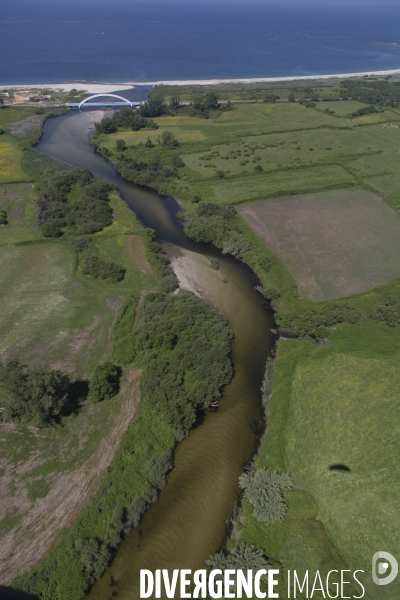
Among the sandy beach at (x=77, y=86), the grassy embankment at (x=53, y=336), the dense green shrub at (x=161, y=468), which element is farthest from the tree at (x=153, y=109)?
the dense green shrub at (x=161, y=468)

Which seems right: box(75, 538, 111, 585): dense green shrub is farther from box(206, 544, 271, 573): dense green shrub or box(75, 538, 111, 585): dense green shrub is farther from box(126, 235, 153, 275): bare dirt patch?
box(126, 235, 153, 275): bare dirt patch

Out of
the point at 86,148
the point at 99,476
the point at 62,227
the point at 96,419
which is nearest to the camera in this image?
the point at 99,476

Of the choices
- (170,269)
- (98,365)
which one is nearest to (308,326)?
(170,269)

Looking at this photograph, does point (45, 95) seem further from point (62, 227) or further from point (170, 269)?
point (170, 269)

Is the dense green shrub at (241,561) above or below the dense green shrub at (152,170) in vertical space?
below

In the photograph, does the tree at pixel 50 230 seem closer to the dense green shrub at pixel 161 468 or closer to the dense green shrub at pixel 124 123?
the dense green shrub at pixel 161 468

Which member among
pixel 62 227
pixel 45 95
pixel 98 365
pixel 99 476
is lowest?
pixel 99 476

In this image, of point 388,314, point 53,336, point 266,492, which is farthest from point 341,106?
point 266,492
